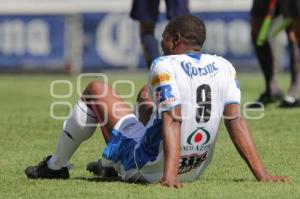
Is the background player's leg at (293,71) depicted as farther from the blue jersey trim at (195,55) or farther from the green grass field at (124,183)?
the blue jersey trim at (195,55)

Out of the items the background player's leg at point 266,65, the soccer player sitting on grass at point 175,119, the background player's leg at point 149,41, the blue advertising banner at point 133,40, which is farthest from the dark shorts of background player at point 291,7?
the blue advertising banner at point 133,40

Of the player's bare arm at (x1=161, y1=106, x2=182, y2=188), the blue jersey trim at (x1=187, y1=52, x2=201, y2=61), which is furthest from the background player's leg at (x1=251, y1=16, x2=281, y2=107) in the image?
the player's bare arm at (x1=161, y1=106, x2=182, y2=188)

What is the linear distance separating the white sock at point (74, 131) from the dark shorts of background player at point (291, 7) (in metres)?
4.43

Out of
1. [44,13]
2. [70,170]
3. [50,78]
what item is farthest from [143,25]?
[44,13]

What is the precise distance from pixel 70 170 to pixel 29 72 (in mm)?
13563

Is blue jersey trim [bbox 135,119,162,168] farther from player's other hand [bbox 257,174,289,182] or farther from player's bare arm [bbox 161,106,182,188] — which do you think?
player's other hand [bbox 257,174,289,182]

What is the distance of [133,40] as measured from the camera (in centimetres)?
1847

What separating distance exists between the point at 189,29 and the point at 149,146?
638 millimetres

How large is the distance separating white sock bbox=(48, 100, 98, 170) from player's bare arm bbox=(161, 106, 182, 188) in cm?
56

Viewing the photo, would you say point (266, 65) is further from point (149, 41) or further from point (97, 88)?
point (97, 88)

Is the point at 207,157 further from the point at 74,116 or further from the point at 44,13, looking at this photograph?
the point at 44,13

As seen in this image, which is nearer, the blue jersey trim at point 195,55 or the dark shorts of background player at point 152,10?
the blue jersey trim at point 195,55

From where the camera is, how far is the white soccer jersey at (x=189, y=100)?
4.95 m

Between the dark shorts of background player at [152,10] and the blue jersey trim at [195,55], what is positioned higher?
the blue jersey trim at [195,55]
